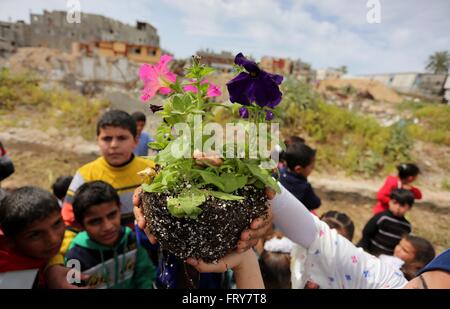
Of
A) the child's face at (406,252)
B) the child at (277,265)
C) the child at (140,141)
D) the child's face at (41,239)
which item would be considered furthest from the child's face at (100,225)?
the child's face at (406,252)

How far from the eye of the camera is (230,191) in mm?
802

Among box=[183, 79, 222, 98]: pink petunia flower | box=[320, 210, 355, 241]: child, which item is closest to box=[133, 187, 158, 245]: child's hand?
box=[183, 79, 222, 98]: pink petunia flower

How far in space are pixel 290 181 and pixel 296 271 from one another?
1165 mm

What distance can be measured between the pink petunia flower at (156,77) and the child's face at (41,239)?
1167 mm

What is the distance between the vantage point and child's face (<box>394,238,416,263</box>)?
219 centimetres

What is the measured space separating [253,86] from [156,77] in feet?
0.94

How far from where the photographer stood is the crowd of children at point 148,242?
4.08 feet

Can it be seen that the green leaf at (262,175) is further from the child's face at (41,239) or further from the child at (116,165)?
the child at (116,165)

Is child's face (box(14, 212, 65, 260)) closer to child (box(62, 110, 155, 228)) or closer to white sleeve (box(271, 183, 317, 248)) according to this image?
child (box(62, 110, 155, 228))

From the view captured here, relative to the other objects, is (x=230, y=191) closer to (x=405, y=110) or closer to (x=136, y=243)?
(x=136, y=243)

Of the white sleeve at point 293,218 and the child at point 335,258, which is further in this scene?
the child at point 335,258

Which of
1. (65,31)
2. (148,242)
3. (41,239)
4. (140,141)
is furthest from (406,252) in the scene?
(65,31)

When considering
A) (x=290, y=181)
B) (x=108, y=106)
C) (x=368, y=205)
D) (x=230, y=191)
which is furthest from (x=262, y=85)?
(x=108, y=106)
